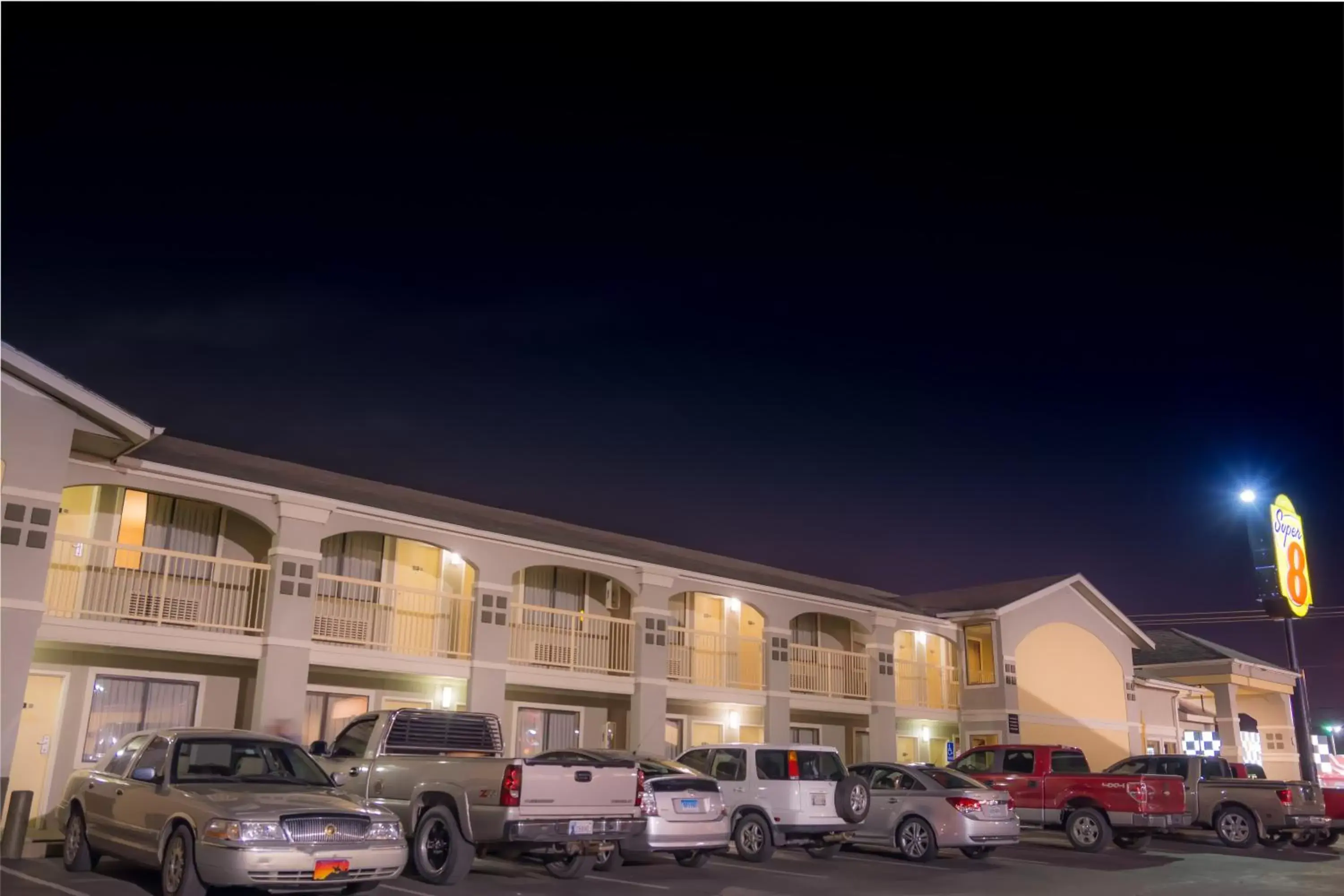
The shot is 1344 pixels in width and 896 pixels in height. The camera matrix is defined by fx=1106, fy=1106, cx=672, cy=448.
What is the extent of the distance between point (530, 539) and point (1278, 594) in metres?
17.4

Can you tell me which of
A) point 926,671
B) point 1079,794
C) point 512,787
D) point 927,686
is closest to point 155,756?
point 512,787

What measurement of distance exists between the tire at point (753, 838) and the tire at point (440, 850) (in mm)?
5040

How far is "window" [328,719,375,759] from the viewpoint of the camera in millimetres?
13406

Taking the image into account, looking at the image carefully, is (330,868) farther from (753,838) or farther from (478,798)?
(753,838)

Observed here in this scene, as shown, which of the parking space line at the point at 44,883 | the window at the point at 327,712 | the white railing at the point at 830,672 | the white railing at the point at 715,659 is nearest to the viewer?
the parking space line at the point at 44,883

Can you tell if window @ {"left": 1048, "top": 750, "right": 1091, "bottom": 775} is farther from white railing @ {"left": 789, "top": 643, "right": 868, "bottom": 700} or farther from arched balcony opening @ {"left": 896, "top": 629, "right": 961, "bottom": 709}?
arched balcony opening @ {"left": 896, "top": 629, "right": 961, "bottom": 709}

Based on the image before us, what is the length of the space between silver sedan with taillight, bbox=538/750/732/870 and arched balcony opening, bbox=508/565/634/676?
7877 mm

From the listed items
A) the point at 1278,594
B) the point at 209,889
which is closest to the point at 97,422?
the point at 209,889

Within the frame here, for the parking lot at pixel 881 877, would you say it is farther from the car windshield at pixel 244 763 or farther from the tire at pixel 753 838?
the car windshield at pixel 244 763

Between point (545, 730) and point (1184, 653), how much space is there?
2665 cm

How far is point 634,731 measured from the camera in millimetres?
22891

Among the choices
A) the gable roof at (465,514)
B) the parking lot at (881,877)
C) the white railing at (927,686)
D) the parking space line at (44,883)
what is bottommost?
the parking lot at (881,877)

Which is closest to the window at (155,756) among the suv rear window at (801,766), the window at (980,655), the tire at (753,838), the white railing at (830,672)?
the tire at (753,838)

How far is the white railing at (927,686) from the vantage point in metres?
30.5
